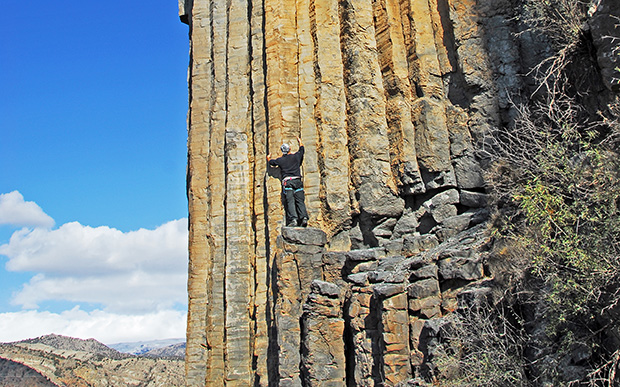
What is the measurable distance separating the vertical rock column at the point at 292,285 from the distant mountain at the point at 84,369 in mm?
17088

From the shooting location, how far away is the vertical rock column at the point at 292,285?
10.8m

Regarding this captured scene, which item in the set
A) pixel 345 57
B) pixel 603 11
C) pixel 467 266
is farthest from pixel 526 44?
pixel 467 266

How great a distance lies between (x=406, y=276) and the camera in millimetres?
10102

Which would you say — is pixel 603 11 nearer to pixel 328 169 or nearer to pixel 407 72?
pixel 407 72

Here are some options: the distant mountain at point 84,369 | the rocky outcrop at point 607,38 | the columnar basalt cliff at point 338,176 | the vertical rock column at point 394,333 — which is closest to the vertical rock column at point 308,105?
the columnar basalt cliff at point 338,176

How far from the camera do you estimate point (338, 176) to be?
1225 cm

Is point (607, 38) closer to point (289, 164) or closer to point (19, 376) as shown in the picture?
point (289, 164)

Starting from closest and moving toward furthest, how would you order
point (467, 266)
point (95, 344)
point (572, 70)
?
point (467, 266), point (572, 70), point (95, 344)

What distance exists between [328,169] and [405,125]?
5.91 feet

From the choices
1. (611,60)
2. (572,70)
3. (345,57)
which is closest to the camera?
(611,60)

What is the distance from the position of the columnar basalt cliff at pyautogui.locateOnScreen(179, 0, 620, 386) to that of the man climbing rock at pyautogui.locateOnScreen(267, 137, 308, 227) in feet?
0.81

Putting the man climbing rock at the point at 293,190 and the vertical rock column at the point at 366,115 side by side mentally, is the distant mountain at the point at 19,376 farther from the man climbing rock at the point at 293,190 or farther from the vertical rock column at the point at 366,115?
the vertical rock column at the point at 366,115

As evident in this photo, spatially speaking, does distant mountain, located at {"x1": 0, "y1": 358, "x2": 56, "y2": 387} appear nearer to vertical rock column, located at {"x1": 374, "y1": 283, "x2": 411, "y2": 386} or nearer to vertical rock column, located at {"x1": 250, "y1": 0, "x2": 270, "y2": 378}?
vertical rock column, located at {"x1": 250, "y1": 0, "x2": 270, "y2": 378}

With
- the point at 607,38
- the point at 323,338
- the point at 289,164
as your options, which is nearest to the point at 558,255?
the point at 607,38
